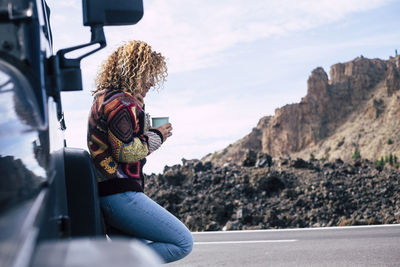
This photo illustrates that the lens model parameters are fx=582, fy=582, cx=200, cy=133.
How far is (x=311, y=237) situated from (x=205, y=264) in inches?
98.9

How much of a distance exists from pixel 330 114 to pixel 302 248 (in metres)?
96.3

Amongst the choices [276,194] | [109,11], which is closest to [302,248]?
[109,11]

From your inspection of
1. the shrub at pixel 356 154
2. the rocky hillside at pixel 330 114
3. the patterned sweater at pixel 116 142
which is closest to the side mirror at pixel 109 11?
the patterned sweater at pixel 116 142

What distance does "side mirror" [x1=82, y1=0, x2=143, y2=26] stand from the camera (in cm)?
216

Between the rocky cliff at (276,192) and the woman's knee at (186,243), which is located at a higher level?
the woman's knee at (186,243)

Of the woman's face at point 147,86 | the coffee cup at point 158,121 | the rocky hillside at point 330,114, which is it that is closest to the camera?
the woman's face at point 147,86

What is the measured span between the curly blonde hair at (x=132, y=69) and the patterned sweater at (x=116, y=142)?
5.4 inches

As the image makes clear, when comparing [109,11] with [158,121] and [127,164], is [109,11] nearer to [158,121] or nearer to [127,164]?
[127,164]

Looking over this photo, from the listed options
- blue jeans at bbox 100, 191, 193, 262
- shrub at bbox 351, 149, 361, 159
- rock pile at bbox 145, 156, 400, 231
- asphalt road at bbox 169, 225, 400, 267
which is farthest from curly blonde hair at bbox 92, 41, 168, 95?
shrub at bbox 351, 149, 361, 159

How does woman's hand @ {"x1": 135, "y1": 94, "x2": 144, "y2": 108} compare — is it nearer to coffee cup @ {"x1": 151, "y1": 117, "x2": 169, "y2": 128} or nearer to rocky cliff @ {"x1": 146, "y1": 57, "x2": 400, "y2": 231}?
coffee cup @ {"x1": 151, "y1": 117, "x2": 169, "y2": 128}

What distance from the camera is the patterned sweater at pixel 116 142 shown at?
2717 mm

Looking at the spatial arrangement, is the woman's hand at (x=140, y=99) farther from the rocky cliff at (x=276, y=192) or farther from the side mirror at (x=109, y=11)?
the rocky cliff at (x=276, y=192)

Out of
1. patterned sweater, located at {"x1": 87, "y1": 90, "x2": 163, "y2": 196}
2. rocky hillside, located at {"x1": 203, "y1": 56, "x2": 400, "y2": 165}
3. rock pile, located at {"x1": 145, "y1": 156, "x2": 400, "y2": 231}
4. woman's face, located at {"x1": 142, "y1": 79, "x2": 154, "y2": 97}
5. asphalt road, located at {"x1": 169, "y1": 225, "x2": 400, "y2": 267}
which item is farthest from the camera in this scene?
rocky hillside, located at {"x1": 203, "y1": 56, "x2": 400, "y2": 165}

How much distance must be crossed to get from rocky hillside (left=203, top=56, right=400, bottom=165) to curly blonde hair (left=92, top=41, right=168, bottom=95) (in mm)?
83845
